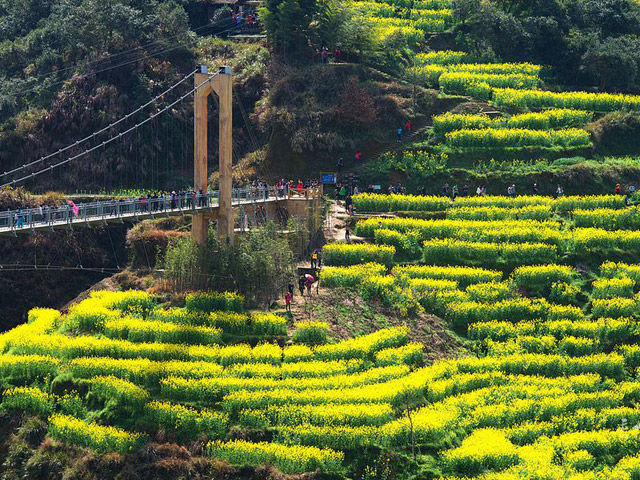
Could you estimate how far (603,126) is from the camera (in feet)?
282

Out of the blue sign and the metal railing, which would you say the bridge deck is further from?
the blue sign

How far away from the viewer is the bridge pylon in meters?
66.8

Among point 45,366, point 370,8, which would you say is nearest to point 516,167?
point 370,8

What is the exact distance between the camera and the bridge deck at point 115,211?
60.2 meters

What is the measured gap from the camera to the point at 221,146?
6762cm

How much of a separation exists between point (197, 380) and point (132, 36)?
3554cm

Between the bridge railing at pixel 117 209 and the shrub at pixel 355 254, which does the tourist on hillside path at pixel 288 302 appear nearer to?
the shrub at pixel 355 254

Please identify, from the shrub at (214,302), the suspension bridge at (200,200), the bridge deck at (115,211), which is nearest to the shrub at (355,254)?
the suspension bridge at (200,200)

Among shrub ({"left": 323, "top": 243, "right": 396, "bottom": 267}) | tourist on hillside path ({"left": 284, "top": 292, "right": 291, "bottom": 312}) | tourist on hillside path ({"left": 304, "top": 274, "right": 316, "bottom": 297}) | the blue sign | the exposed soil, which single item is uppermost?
the blue sign

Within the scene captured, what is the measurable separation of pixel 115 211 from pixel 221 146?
21.4 ft

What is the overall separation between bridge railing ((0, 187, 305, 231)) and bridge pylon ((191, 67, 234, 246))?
0.65 meters

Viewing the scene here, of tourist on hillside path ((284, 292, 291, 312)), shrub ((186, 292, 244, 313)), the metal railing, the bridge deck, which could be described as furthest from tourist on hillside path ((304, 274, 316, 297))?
the metal railing

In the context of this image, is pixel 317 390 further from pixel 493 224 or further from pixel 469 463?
pixel 493 224

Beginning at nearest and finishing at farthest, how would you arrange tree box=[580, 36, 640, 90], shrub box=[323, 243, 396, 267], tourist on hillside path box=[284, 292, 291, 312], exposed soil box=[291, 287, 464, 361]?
exposed soil box=[291, 287, 464, 361] < tourist on hillside path box=[284, 292, 291, 312] < shrub box=[323, 243, 396, 267] < tree box=[580, 36, 640, 90]
